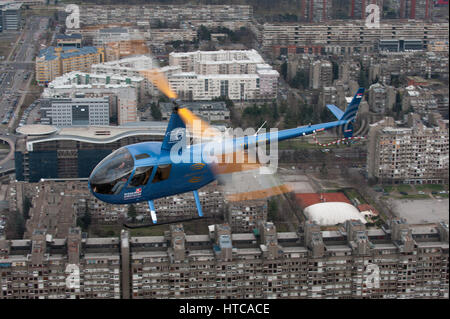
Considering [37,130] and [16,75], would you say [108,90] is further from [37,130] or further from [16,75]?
[16,75]

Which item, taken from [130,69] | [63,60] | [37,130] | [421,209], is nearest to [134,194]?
[421,209]

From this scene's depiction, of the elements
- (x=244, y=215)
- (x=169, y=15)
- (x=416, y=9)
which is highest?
(x=416, y=9)

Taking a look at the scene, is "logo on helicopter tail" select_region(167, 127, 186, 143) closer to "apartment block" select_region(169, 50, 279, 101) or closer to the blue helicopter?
the blue helicopter

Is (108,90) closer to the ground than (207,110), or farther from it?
farther from it

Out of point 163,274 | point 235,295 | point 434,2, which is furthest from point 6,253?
point 434,2

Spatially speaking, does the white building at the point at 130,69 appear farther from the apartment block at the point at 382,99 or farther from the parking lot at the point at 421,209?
the parking lot at the point at 421,209
